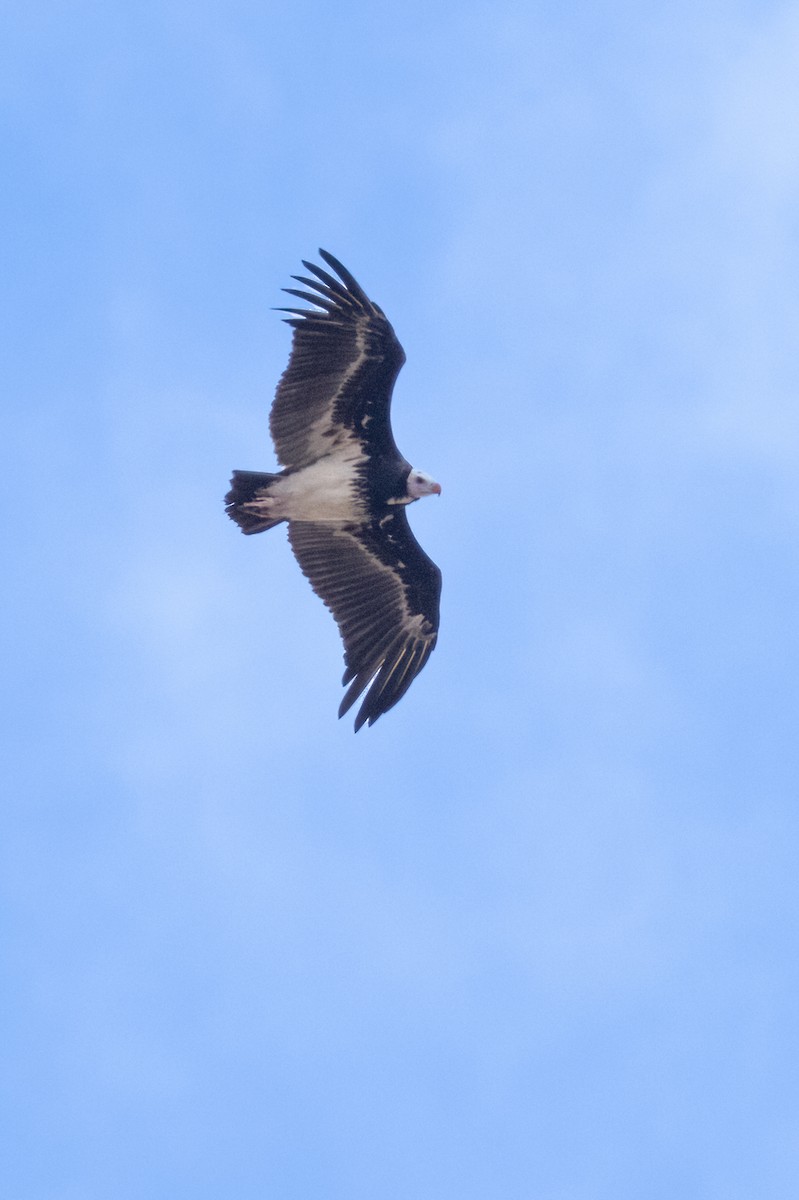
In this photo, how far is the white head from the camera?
24562 mm

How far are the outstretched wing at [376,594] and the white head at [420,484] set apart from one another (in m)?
0.34

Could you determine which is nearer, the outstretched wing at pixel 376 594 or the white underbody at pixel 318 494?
the white underbody at pixel 318 494

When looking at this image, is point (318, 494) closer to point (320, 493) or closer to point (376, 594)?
point (320, 493)

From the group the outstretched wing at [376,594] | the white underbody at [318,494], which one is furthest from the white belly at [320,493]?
the outstretched wing at [376,594]

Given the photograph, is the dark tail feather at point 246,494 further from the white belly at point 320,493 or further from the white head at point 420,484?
the white head at point 420,484

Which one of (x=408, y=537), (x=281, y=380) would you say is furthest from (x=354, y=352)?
(x=408, y=537)

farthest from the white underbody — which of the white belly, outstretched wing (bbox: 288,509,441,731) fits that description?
outstretched wing (bbox: 288,509,441,731)

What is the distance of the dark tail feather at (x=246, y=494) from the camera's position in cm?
2359

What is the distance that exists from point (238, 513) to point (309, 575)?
143cm

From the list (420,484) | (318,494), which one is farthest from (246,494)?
(420,484)

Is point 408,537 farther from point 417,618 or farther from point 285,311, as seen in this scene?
point 285,311

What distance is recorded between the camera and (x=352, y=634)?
24.6 m

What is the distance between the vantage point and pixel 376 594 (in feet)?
81.7

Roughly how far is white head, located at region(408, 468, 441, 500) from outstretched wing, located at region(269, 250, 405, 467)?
0.62 m
